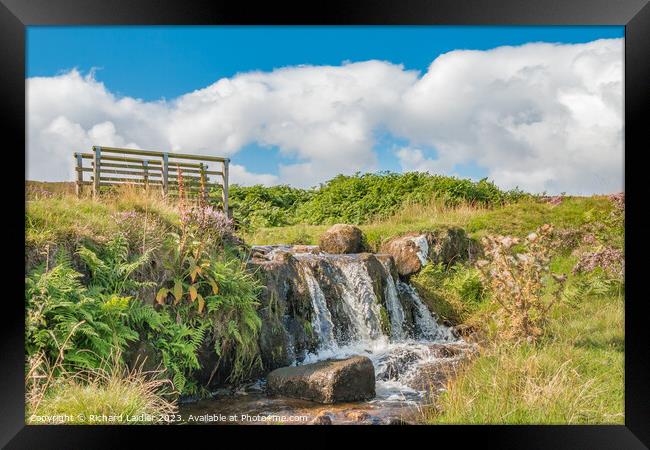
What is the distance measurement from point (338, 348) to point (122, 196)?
3.13m

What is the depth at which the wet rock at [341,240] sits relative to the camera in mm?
8313

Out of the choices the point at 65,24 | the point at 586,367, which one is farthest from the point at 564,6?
the point at 65,24

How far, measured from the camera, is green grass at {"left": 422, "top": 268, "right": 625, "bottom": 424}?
4.37 metres

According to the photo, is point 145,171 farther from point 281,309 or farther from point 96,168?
point 281,309

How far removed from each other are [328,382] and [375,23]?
3259 mm

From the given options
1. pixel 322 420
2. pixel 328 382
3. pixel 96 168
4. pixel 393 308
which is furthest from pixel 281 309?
pixel 96 168

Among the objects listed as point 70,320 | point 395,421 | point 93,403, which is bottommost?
point 395,421

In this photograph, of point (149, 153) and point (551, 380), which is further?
point (149, 153)

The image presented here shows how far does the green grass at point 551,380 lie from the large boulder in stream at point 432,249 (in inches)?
102

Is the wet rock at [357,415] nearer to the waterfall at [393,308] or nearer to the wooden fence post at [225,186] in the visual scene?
the waterfall at [393,308]

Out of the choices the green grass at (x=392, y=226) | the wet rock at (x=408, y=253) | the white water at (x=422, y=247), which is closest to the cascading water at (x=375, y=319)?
the wet rock at (x=408, y=253)

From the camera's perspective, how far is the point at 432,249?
836 centimetres

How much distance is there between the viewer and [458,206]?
9.02 meters

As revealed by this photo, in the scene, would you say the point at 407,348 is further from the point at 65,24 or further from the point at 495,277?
the point at 65,24
